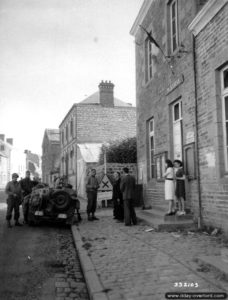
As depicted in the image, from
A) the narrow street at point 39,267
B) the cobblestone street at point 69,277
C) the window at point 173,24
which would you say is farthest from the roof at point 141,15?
the cobblestone street at point 69,277

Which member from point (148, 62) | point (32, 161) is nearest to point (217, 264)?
point (148, 62)

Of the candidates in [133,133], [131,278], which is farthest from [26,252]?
[133,133]

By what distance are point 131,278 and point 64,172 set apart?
32.0m

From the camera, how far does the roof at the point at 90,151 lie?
25.3 m

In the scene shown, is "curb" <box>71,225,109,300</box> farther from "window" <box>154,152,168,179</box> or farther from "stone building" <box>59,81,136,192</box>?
"stone building" <box>59,81,136,192</box>

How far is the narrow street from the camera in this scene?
15.3 feet

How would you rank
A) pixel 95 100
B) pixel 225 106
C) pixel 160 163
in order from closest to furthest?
pixel 225 106 → pixel 160 163 → pixel 95 100

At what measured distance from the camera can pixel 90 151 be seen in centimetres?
2645

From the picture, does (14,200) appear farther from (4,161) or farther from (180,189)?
(4,161)

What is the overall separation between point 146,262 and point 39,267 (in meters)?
1.82

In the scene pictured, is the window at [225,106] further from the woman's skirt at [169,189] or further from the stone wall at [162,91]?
the woman's skirt at [169,189]

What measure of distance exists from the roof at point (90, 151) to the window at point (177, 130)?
14179 mm

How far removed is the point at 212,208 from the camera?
27.2ft

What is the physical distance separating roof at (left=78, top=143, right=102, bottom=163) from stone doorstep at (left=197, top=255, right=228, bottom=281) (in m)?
19.8
